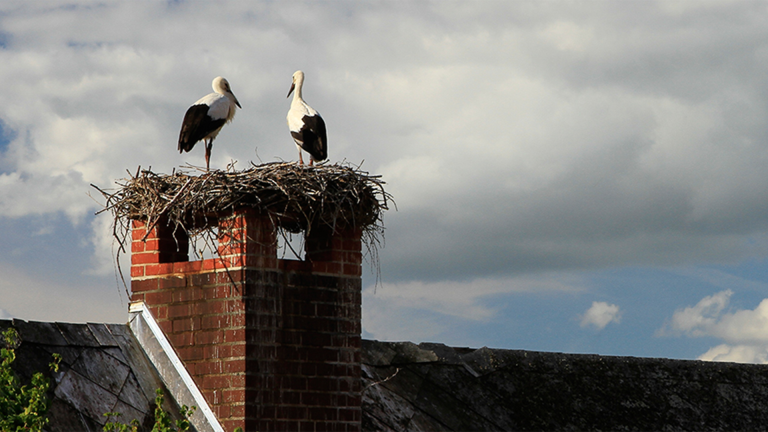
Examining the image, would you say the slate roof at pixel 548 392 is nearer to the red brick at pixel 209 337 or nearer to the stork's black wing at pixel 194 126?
the red brick at pixel 209 337

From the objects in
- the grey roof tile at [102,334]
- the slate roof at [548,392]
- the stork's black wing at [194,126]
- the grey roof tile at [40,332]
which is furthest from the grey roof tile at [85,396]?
the stork's black wing at [194,126]

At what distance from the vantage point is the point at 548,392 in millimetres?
9430

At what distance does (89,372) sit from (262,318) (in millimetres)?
1324

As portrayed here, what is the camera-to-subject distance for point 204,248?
687 cm

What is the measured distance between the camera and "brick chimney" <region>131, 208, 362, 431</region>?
21.3 feet

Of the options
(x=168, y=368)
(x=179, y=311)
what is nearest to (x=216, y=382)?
(x=168, y=368)

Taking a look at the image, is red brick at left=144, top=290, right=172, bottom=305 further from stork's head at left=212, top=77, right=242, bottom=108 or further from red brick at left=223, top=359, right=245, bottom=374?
stork's head at left=212, top=77, right=242, bottom=108

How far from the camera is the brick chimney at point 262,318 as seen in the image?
6480 millimetres

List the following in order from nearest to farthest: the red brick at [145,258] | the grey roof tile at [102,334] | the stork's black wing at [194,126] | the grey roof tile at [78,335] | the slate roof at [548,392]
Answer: the grey roof tile at [78,335] → the grey roof tile at [102,334] → the red brick at [145,258] → the slate roof at [548,392] → the stork's black wing at [194,126]

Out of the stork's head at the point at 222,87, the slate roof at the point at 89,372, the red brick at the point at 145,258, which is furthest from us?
the stork's head at the point at 222,87

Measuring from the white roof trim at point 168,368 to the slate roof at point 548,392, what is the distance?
152 cm

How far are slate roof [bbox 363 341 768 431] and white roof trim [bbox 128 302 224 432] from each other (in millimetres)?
1517

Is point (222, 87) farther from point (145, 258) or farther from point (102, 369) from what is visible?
point (102, 369)

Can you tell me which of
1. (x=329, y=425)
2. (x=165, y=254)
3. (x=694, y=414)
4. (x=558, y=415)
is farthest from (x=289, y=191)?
(x=694, y=414)
